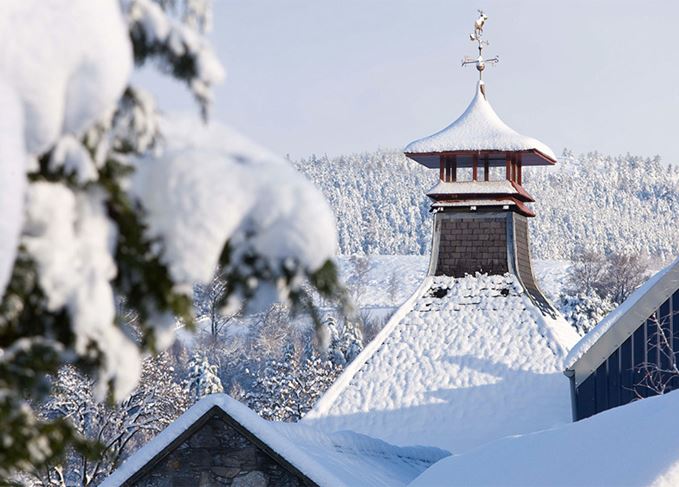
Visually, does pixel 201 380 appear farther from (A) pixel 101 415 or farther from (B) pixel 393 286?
(B) pixel 393 286

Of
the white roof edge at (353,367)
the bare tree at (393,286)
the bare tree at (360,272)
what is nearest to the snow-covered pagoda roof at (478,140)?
the white roof edge at (353,367)

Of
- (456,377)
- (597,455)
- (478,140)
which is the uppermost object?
(478,140)

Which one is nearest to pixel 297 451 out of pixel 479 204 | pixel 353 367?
pixel 353 367

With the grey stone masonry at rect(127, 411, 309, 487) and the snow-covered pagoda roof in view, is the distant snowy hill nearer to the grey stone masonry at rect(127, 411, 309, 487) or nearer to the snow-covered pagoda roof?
the snow-covered pagoda roof

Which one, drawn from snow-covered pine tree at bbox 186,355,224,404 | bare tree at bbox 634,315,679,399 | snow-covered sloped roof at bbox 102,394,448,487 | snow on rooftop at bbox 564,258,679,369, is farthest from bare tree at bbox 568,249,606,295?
snow-covered sloped roof at bbox 102,394,448,487

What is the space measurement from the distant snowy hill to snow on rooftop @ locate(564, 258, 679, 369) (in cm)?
11006

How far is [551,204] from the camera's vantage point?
156250 millimetres

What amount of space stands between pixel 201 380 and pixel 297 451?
3314cm

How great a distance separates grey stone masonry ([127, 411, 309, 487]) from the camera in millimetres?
11859

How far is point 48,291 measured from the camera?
2730mm

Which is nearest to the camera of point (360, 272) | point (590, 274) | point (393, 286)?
point (590, 274)

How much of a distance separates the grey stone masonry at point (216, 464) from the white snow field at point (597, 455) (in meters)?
3.31

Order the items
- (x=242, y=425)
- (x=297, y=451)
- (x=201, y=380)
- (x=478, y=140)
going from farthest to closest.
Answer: (x=201, y=380) → (x=478, y=140) → (x=242, y=425) → (x=297, y=451)

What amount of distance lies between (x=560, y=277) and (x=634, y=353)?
302 ft
